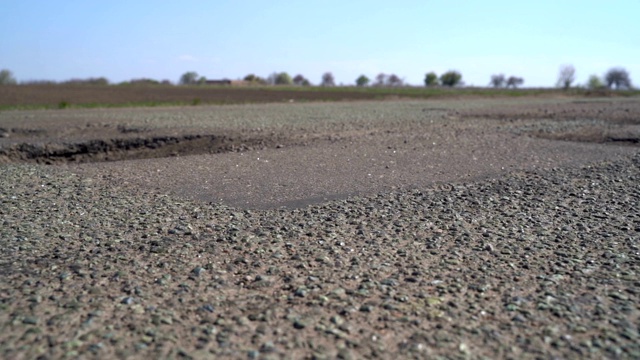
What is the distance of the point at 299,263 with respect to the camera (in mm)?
5875

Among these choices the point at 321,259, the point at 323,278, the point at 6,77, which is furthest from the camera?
the point at 6,77

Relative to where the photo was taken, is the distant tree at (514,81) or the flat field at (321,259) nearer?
the flat field at (321,259)

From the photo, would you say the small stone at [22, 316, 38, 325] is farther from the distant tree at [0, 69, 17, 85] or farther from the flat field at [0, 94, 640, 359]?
the distant tree at [0, 69, 17, 85]

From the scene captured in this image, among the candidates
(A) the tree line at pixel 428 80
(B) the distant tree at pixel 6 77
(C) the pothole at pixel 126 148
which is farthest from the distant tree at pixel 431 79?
(C) the pothole at pixel 126 148

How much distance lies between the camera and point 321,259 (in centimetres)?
600

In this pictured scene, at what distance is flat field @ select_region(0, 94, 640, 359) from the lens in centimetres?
426

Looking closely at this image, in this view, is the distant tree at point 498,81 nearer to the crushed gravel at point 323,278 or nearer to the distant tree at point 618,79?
the distant tree at point 618,79

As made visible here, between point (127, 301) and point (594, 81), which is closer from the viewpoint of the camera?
point (127, 301)

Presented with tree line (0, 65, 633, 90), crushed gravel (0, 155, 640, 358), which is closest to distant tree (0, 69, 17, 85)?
tree line (0, 65, 633, 90)

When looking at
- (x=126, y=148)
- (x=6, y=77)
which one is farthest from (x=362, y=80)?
(x=126, y=148)

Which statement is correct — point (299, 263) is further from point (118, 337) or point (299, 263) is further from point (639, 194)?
point (639, 194)

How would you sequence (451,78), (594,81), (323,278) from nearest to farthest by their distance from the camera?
1. (323,278)
2. (594,81)
3. (451,78)

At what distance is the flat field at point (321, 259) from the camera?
4258mm

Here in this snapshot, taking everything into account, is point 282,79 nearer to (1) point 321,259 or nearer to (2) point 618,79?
(2) point 618,79
